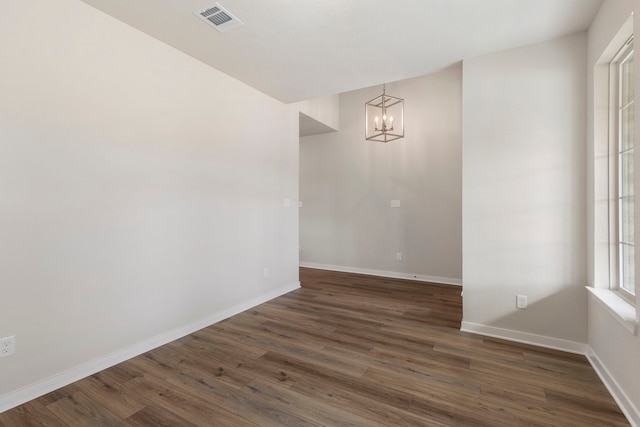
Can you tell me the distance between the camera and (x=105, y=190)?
7.45ft

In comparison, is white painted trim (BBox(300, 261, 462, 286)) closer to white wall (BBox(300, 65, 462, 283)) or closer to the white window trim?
white wall (BBox(300, 65, 462, 283))

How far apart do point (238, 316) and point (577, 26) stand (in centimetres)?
415

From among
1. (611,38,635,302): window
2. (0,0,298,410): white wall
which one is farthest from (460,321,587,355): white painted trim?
(0,0,298,410): white wall

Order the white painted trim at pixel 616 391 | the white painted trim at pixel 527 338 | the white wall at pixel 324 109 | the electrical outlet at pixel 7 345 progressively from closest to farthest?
the white painted trim at pixel 616 391 < the electrical outlet at pixel 7 345 < the white painted trim at pixel 527 338 < the white wall at pixel 324 109

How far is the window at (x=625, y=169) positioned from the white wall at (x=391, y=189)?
2.49 meters

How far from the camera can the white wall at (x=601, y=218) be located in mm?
1826

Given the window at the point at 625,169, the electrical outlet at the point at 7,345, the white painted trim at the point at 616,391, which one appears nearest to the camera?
the white painted trim at the point at 616,391

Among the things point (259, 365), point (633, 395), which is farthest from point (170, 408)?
point (633, 395)

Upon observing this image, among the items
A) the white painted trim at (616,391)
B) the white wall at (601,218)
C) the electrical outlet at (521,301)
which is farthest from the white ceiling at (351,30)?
the white painted trim at (616,391)

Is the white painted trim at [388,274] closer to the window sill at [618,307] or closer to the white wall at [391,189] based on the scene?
the white wall at [391,189]

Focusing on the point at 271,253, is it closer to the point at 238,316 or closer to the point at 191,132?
the point at 238,316

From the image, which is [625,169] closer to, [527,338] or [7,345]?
[527,338]

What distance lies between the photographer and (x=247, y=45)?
8.80 feet

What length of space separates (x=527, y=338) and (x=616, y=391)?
81cm
